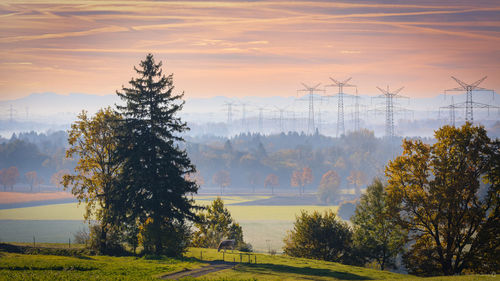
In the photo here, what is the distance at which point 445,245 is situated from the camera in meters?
49.6

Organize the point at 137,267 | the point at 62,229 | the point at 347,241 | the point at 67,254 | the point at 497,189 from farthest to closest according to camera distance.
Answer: the point at 62,229 → the point at 347,241 → the point at 67,254 → the point at 497,189 → the point at 137,267

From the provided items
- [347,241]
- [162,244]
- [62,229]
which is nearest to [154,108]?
[162,244]

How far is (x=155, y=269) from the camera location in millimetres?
42438

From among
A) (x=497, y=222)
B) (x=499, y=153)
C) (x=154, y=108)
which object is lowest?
(x=497, y=222)

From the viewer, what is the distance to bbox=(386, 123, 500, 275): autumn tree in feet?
156

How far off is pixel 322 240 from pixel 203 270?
2581 centimetres

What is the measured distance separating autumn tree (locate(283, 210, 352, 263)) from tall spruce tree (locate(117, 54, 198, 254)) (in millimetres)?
16647

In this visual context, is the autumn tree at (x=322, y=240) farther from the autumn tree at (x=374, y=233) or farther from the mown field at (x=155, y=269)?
the mown field at (x=155, y=269)

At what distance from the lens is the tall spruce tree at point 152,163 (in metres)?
53.9

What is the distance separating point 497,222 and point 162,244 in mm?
35781

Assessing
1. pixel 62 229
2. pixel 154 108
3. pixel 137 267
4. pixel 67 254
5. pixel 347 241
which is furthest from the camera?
pixel 62 229

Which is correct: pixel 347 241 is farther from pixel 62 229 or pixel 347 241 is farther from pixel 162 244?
pixel 62 229

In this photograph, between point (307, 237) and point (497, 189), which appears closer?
point (497, 189)

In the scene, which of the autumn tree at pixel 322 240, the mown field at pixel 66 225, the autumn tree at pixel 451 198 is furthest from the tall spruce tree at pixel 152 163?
the mown field at pixel 66 225
